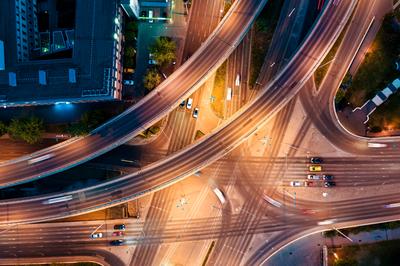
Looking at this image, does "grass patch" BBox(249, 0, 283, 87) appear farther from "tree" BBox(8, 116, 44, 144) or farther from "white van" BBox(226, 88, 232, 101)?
"tree" BBox(8, 116, 44, 144)

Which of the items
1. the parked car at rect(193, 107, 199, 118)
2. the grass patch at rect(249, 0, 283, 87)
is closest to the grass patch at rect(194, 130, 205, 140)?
the parked car at rect(193, 107, 199, 118)

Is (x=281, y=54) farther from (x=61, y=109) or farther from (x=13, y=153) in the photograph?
(x=13, y=153)

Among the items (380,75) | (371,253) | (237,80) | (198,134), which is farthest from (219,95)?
(371,253)

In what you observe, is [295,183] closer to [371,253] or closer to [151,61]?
[371,253]

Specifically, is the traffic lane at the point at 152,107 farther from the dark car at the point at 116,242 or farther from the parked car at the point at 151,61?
the dark car at the point at 116,242

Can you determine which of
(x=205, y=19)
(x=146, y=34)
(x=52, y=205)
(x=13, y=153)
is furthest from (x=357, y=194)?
(x=13, y=153)

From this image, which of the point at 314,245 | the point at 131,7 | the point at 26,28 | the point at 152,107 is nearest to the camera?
the point at 131,7

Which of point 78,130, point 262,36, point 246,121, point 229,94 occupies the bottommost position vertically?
point 78,130
